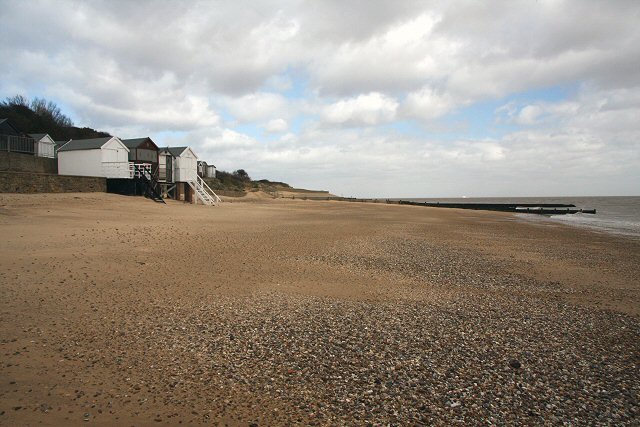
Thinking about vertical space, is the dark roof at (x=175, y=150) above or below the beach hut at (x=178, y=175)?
above

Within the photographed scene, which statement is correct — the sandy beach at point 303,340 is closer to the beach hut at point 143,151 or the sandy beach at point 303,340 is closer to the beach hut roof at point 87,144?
the beach hut roof at point 87,144

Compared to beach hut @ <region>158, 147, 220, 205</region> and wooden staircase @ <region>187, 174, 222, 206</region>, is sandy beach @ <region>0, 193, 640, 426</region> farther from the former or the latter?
beach hut @ <region>158, 147, 220, 205</region>

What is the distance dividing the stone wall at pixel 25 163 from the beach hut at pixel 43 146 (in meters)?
4.20

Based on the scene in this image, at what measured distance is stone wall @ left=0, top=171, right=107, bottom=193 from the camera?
26438 millimetres

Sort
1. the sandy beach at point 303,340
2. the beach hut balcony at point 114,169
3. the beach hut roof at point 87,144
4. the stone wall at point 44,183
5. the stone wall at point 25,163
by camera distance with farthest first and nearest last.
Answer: the beach hut roof at point 87,144, the beach hut balcony at point 114,169, the stone wall at point 25,163, the stone wall at point 44,183, the sandy beach at point 303,340

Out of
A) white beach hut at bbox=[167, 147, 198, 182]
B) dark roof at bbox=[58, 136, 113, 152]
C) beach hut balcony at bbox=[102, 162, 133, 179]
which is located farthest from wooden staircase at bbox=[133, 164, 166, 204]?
white beach hut at bbox=[167, 147, 198, 182]

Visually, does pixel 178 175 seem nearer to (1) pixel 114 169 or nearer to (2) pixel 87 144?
(1) pixel 114 169

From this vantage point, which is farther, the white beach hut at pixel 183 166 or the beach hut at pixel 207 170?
the beach hut at pixel 207 170

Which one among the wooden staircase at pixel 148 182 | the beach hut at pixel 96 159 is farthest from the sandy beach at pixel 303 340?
the beach hut at pixel 96 159

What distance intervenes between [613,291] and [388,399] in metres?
9.14

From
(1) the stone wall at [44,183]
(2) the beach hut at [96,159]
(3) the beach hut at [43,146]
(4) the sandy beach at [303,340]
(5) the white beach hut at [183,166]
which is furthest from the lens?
(3) the beach hut at [43,146]

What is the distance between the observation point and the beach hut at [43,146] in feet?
146

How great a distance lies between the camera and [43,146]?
4556cm

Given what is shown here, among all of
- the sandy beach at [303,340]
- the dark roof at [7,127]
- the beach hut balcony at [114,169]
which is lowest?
the sandy beach at [303,340]
